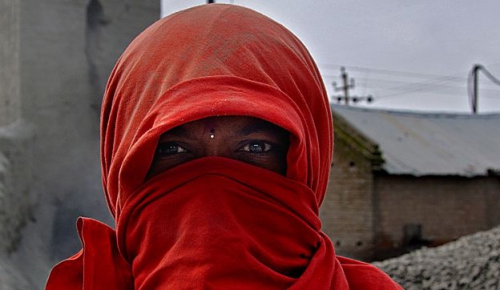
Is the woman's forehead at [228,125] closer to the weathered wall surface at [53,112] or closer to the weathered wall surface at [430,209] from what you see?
the weathered wall surface at [53,112]

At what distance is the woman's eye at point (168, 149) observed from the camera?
1013 millimetres

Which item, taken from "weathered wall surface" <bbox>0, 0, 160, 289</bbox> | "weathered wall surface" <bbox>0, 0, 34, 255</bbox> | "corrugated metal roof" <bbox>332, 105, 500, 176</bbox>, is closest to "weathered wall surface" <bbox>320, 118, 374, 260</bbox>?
"corrugated metal roof" <bbox>332, 105, 500, 176</bbox>

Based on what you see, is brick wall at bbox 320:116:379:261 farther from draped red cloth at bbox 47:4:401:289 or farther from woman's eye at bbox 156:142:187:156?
woman's eye at bbox 156:142:187:156

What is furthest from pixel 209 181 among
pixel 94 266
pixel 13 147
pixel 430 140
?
pixel 430 140

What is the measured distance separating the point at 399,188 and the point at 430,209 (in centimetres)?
79

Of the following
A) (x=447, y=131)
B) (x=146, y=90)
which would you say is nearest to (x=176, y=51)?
(x=146, y=90)

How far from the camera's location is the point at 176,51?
40.8 inches

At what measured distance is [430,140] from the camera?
41.9 feet

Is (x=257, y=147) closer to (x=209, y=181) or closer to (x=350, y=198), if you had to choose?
(x=209, y=181)

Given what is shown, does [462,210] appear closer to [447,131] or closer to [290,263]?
[447,131]

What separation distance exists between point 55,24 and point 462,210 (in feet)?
29.5

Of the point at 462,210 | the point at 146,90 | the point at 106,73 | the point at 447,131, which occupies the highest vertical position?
the point at 146,90

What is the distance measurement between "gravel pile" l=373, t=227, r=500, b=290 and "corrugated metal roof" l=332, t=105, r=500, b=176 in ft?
14.4

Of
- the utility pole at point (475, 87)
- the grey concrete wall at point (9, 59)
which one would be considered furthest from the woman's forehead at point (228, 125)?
the utility pole at point (475, 87)
